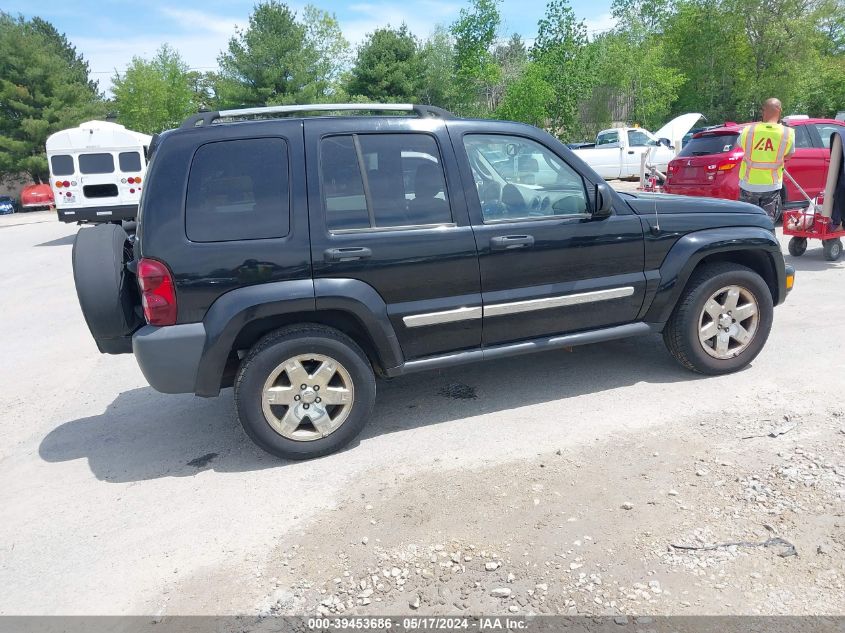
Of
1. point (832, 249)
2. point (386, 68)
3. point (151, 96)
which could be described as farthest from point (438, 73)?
point (832, 249)

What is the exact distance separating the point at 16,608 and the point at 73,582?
0.23m

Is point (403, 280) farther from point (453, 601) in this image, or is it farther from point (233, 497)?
point (453, 601)

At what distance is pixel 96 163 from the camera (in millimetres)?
16688

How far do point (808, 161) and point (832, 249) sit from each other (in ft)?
12.4

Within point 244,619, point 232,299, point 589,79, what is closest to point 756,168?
point 232,299

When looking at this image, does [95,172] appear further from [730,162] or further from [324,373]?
[324,373]

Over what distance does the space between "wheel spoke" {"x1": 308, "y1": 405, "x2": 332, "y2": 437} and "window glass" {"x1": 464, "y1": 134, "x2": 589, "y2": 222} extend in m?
1.60

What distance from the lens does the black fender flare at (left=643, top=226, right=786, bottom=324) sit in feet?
14.9

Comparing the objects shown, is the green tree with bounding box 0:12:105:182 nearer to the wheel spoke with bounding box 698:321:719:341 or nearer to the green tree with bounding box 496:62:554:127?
the green tree with bounding box 496:62:554:127

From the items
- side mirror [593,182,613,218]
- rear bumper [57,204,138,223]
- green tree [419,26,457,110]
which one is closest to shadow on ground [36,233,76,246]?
rear bumper [57,204,138,223]

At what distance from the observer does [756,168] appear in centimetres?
762

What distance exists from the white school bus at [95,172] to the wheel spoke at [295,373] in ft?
48.5

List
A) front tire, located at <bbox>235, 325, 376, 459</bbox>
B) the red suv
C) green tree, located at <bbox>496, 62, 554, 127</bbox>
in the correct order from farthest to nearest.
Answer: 1. green tree, located at <bbox>496, 62, 554, 127</bbox>
2. the red suv
3. front tire, located at <bbox>235, 325, 376, 459</bbox>

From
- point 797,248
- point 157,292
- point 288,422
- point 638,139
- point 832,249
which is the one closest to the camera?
point 157,292
